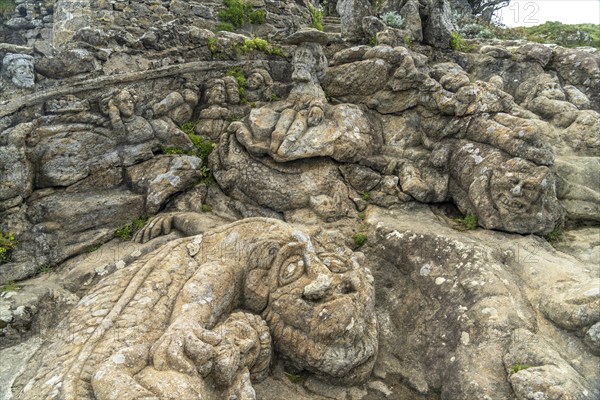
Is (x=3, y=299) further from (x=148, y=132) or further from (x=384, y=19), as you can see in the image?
(x=384, y=19)

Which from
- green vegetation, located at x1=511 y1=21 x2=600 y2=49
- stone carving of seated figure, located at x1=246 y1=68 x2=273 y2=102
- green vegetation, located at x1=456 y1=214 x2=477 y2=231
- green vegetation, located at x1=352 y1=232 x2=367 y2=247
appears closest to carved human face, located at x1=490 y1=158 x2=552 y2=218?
green vegetation, located at x1=456 y1=214 x2=477 y2=231

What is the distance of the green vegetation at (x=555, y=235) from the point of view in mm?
9234

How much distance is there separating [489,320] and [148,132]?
27.0 feet

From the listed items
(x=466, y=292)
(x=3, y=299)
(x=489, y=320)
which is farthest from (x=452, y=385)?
(x=3, y=299)

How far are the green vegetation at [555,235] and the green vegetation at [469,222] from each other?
152 centimetres

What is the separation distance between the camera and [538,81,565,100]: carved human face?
1237 centimetres

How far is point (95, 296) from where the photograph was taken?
21.4 ft

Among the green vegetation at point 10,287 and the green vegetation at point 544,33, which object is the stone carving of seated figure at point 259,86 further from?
the green vegetation at point 544,33

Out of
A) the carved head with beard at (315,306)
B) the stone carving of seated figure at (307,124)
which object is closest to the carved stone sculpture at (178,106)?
the stone carving of seated figure at (307,124)

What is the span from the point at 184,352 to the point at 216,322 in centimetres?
113

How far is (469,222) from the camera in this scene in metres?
9.38

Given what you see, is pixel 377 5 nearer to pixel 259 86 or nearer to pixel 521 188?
pixel 259 86

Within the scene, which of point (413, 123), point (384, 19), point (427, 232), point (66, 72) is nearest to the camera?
point (427, 232)

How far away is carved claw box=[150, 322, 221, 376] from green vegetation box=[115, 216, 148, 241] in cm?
436
